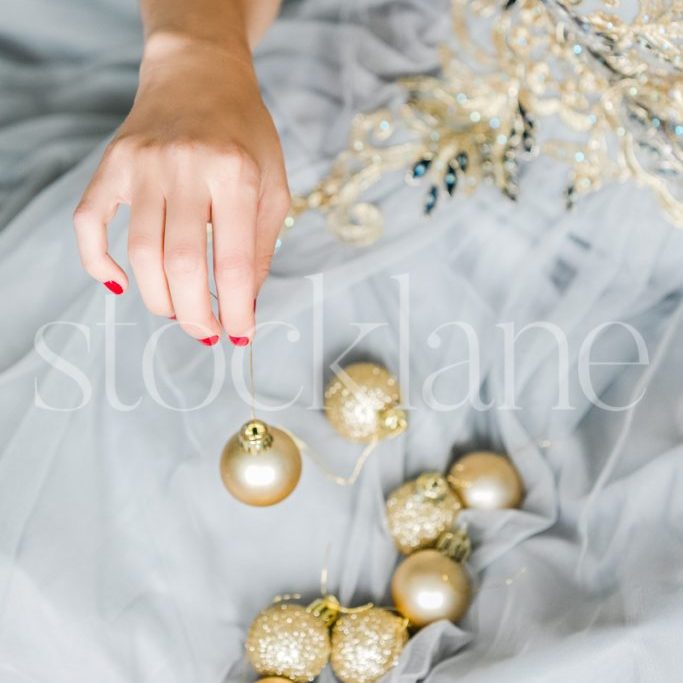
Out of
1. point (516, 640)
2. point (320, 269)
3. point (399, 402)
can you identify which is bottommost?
point (516, 640)

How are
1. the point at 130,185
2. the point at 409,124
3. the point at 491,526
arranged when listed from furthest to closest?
1. the point at 409,124
2. the point at 491,526
3. the point at 130,185

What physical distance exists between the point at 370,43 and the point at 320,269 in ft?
0.81

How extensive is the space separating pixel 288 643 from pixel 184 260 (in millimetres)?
318

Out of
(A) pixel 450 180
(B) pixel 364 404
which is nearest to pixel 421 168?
(A) pixel 450 180

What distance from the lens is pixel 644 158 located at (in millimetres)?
770

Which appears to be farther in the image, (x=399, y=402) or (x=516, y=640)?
(x=399, y=402)

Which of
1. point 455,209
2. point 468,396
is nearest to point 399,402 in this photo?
point 468,396

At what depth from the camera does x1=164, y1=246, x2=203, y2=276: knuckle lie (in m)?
0.51

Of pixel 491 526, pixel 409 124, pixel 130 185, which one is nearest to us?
pixel 130 185

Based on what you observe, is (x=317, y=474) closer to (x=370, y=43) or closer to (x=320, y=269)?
(x=320, y=269)

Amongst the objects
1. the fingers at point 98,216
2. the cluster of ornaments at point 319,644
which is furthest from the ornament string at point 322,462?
the fingers at point 98,216

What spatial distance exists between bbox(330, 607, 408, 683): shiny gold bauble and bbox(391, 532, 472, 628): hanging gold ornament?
0.02 metres

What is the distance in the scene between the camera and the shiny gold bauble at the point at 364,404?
75 cm

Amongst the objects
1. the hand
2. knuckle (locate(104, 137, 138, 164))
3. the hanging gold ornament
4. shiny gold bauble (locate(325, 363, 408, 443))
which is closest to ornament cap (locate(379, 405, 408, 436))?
shiny gold bauble (locate(325, 363, 408, 443))
